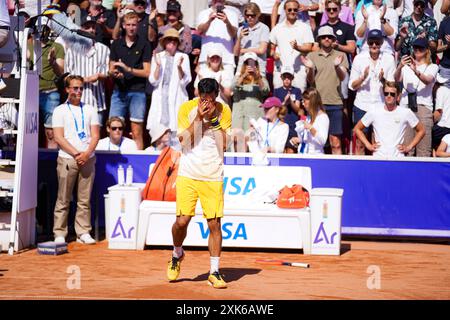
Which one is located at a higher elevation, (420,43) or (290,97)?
(420,43)

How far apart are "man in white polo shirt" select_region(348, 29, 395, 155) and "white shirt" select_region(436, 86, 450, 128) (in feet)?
2.94

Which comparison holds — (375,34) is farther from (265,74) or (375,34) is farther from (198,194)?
(198,194)

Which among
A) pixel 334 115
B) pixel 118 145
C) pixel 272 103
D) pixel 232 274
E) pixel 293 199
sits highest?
pixel 272 103

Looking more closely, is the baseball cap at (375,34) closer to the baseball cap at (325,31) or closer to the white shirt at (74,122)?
the baseball cap at (325,31)

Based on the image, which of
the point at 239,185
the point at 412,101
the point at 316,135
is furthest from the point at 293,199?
the point at 412,101

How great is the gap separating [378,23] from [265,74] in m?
2.23

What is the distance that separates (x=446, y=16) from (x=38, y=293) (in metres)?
10.4

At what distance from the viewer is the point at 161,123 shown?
1599 cm

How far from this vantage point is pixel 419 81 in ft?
53.7

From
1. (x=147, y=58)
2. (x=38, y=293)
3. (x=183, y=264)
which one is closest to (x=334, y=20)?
(x=147, y=58)

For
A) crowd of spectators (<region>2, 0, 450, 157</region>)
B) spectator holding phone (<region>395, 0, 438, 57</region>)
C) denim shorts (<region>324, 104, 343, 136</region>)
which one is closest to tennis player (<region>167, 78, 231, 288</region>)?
crowd of spectators (<region>2, 0, 450, 157</region>)

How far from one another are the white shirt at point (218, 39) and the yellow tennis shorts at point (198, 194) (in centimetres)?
596

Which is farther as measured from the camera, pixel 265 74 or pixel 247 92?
pixel 265 74
